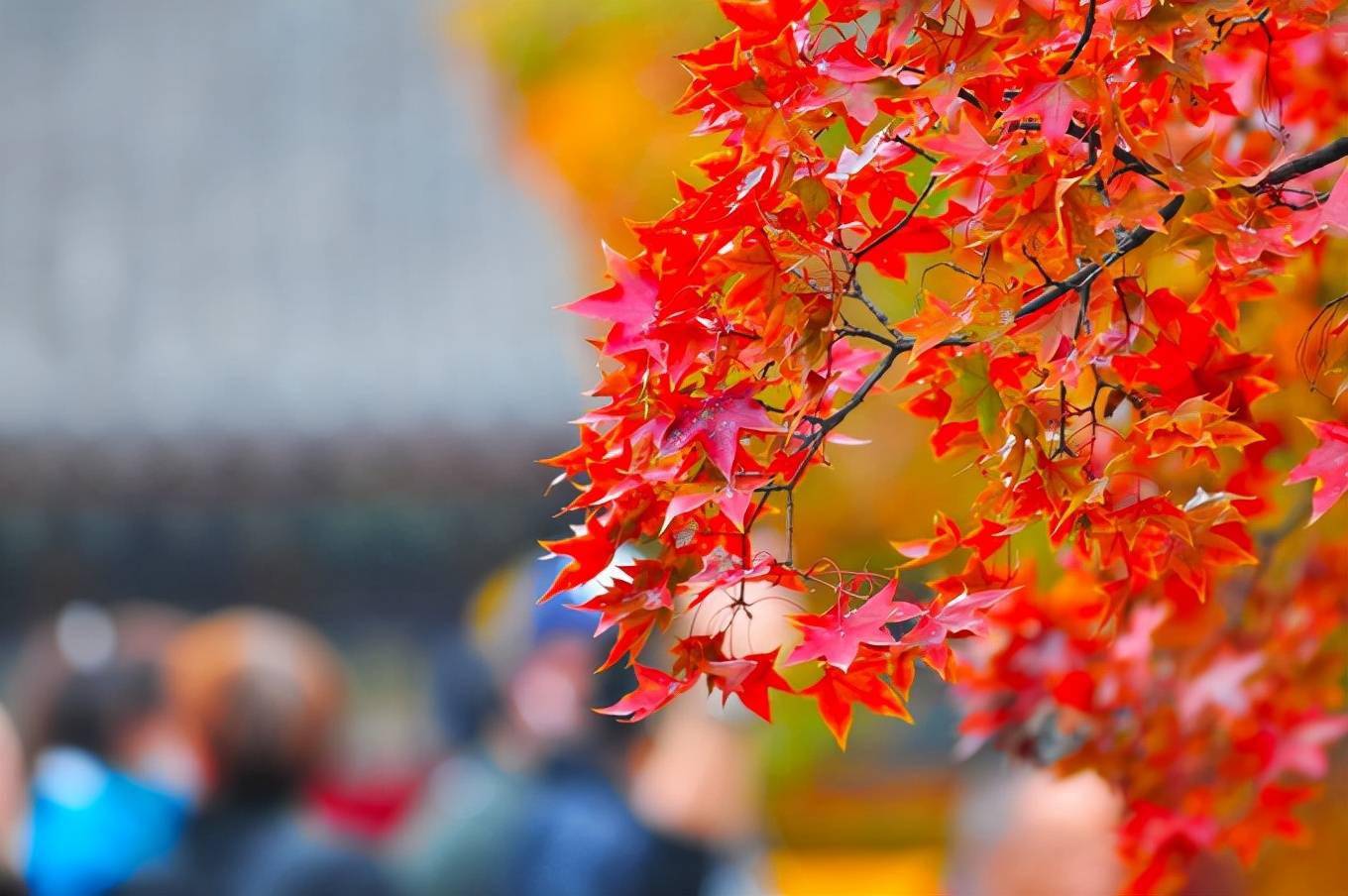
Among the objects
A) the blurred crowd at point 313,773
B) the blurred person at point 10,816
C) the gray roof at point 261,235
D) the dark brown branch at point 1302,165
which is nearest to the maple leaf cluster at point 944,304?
the dark brown branch at point 1302,165

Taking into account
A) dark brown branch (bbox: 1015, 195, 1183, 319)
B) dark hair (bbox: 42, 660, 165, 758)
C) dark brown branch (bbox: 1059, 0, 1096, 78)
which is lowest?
dark brown branch (bbox: 1015, 195, 1183, 319)

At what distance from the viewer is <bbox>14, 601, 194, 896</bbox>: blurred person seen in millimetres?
2068

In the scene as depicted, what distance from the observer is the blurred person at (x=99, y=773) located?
2.07m

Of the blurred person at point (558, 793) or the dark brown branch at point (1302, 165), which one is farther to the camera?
the blurred person at point (558, 793)

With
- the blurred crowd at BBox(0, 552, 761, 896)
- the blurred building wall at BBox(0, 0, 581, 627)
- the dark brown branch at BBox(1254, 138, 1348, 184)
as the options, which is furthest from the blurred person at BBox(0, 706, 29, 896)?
the blurred building wall at BBox(0, 0, 581, 627)

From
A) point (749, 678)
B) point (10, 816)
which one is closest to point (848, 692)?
point (749, 678)

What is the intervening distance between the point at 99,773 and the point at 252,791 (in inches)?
8.2

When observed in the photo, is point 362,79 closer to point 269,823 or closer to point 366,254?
point 366,254

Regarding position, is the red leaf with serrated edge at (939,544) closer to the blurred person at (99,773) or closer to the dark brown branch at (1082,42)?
the dark brown branch at (1082,42)

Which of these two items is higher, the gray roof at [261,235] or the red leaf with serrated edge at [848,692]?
the gray roof at [261,235]

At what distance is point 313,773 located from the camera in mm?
2252

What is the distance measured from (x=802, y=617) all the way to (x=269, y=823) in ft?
4.88

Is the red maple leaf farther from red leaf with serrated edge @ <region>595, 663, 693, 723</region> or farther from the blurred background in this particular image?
the blurred background

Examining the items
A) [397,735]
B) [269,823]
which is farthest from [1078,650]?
[397,735]
